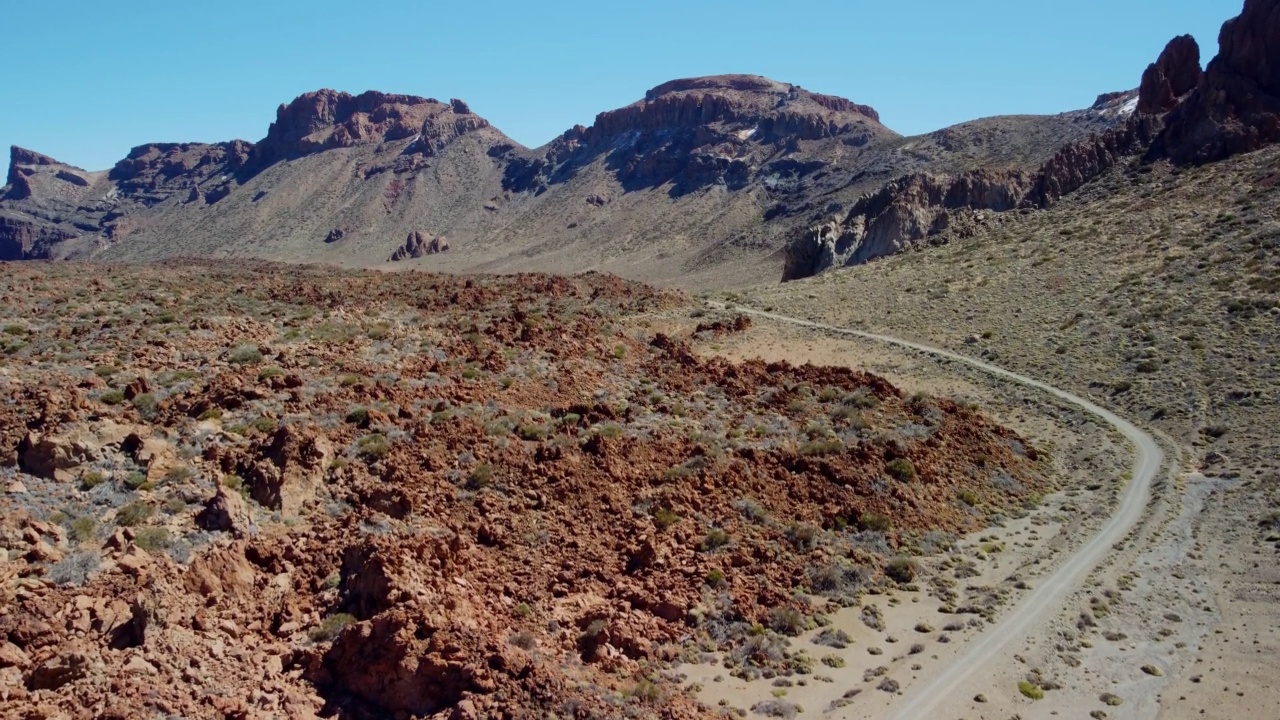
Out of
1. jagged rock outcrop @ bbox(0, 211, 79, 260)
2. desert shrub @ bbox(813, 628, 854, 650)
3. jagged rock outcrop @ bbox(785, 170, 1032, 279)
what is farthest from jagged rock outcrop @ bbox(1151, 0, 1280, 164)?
jagged rock outcrop @ bbox(0, 211, 79, 260)

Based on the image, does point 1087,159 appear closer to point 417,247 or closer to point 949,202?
point 949,202

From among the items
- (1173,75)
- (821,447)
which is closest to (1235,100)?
(1173,75)

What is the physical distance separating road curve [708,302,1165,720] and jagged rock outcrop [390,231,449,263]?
101291 mm

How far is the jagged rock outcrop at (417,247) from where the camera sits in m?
116

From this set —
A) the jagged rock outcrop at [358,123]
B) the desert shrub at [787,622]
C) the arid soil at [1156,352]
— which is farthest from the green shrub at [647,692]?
the jagged rock outcrop at [358,123]

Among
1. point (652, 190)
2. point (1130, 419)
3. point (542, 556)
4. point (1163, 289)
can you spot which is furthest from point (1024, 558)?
point (652, 190)

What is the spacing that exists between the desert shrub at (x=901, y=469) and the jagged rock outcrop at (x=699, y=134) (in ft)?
337

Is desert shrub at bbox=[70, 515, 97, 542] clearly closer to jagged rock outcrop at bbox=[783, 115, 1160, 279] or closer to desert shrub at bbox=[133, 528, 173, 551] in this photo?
desert shrub at bbox=[133, 528, 173, 551]

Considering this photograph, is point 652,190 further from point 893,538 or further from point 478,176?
point 893,538

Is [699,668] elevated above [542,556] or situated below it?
below

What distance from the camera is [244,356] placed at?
21.3 meters

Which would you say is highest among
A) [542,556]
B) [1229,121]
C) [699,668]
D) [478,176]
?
[478,176]

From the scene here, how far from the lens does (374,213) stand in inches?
5335

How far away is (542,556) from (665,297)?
28249mm
